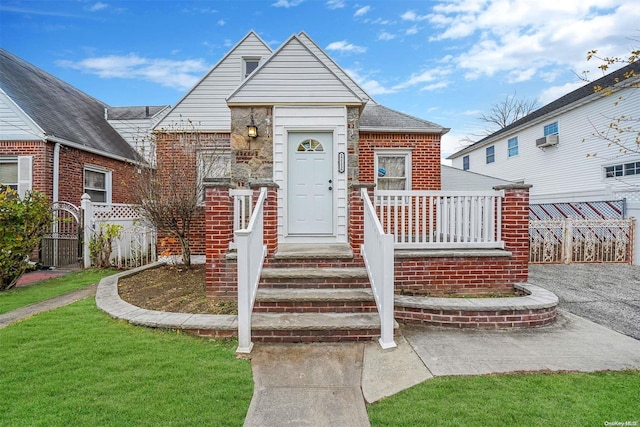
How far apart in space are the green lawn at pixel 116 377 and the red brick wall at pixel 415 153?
5.97m

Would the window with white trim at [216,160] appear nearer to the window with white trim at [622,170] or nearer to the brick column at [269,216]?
the brick column at [269,216]

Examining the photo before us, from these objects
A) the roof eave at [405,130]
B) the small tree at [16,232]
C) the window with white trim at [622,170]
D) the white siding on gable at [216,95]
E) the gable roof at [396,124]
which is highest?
the white siding on gable at [216,95]

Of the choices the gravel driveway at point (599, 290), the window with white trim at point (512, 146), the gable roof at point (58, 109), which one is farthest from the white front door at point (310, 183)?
the window with white trim at point (512, 146)

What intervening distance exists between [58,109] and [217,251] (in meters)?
9.81

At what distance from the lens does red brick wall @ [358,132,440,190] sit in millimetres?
8273

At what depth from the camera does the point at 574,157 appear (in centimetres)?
1288

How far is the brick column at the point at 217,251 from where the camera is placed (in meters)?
4.58

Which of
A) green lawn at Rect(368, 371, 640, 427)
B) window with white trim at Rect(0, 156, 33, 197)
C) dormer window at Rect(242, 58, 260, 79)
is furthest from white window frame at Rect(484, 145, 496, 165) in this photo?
window with white trim at Rect(0, 156, 33, 197)

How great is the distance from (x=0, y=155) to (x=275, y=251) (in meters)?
8.77

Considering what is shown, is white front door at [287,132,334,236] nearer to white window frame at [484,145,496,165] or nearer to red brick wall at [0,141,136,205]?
red brick wall at [0,141,136,205]

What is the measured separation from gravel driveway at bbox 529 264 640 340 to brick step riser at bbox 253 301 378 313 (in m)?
3.12

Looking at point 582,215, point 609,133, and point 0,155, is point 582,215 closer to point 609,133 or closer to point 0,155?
point 609,133

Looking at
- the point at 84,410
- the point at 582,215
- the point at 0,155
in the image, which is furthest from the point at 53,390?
the point at 582,215

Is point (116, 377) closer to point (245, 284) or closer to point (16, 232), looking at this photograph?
point (245, 284)
